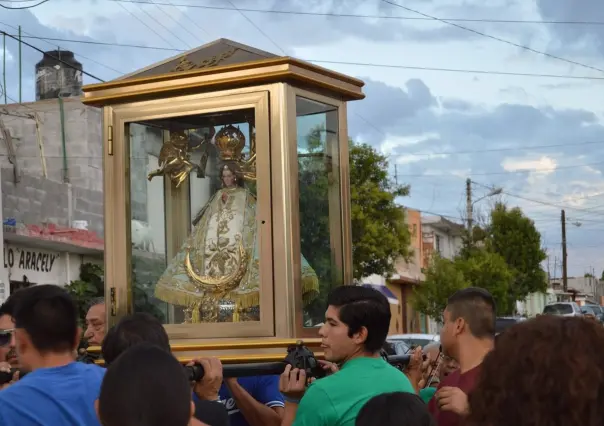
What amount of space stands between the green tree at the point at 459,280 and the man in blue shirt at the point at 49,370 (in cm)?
3373

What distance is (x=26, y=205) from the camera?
1773 centimetres

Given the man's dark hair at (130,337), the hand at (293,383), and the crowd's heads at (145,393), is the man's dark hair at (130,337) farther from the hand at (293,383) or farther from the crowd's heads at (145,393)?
the crowd's heads at (145,393)

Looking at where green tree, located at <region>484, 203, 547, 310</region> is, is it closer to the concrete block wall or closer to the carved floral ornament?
the concrete block wall

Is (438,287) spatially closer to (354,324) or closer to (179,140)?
(179,140)

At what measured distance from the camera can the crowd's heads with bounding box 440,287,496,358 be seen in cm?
481

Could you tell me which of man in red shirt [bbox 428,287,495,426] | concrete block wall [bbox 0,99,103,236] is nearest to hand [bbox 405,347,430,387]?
man in red shirt [bbox 428,287,495,426]

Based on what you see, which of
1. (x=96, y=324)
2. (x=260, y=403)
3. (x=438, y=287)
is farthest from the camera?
(x=438, y=287)

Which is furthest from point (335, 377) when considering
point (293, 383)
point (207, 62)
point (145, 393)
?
point (207, 62)

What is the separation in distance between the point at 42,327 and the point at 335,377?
1.10m

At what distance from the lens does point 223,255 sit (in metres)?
5.54

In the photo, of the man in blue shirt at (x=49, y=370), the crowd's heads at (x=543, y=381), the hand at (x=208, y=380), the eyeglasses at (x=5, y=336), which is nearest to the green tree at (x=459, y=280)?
the eyeglasses at (x=5, y=336)

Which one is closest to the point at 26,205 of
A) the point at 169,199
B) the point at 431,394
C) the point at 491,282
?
the point at 169,199

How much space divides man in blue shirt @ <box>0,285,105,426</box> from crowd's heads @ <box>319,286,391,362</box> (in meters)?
0.97

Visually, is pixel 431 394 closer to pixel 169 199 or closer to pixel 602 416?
pixel 169 199
